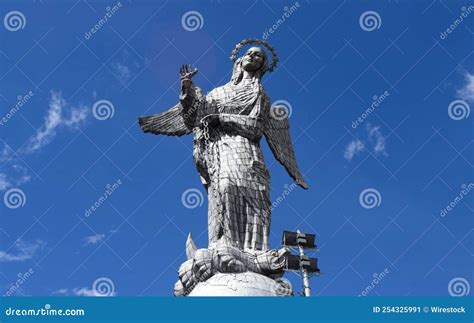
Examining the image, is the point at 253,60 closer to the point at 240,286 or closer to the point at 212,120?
the point at 212,120

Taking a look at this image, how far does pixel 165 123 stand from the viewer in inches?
682

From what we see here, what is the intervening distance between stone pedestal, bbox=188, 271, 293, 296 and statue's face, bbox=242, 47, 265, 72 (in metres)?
6.19

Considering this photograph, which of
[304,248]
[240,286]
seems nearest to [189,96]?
[240,286]

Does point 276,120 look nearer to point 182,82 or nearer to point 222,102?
point 222,102

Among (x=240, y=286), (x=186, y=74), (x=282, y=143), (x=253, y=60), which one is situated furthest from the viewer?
(x=282, y=143)

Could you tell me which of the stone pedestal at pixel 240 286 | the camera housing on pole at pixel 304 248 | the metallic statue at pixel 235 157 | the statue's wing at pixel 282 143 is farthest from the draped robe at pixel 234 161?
the camera housing on pole at pixel 304 248

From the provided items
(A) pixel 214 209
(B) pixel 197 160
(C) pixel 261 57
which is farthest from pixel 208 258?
(C) pixel 261 57

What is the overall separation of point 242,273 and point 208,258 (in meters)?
0.76

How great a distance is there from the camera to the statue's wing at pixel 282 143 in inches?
672

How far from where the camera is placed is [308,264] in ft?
56.6

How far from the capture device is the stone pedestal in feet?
42.1

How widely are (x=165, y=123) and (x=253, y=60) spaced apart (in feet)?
9.47

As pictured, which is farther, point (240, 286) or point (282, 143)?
point (282, 143)

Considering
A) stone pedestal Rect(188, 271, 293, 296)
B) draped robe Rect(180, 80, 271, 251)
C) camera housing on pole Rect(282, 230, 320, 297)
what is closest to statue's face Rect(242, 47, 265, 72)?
draped robe Rect(180, 80, 271, 251)
